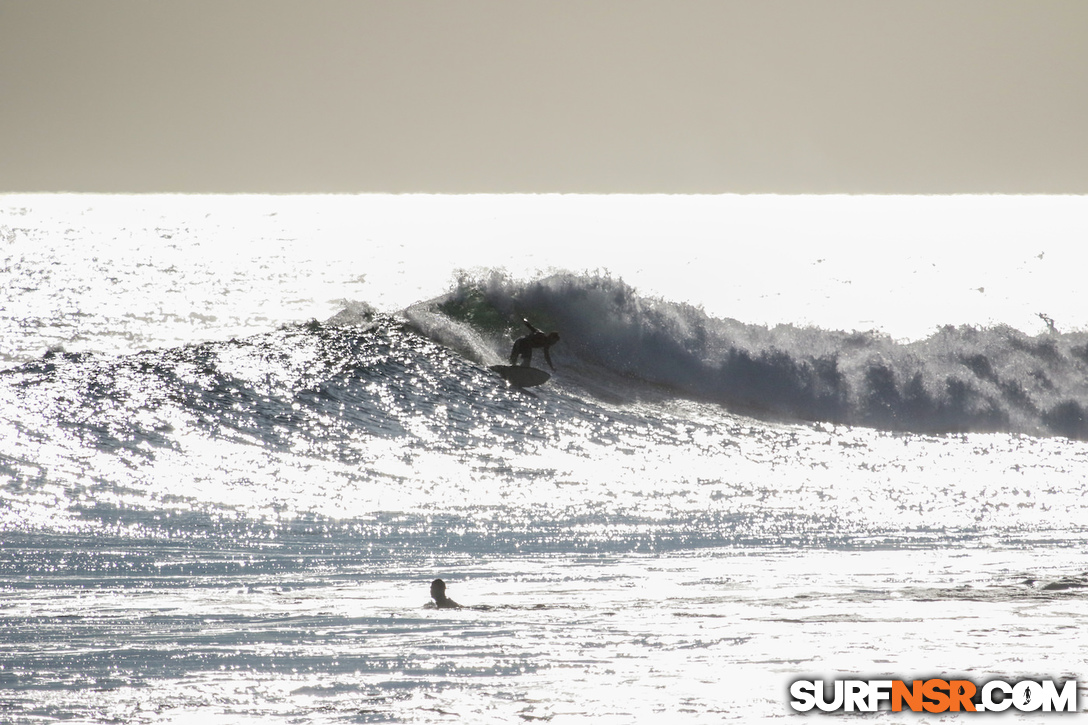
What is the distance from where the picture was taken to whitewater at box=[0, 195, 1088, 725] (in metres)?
7.86

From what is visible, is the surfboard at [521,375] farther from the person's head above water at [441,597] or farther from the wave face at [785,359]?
the person's head above water at [441,597]

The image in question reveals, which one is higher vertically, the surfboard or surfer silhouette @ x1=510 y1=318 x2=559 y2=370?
surfer silhouette @ x1=510 y1=318 x2=559 y2=370

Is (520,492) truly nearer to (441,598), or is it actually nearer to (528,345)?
(441,598)

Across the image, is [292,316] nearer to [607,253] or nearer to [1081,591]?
[1081,591]

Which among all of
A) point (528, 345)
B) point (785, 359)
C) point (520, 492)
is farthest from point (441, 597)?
point (785, 359)

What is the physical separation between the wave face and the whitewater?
92 mm

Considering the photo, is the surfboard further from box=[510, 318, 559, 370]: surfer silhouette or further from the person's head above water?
the person's head above water

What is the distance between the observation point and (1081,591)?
1048cm

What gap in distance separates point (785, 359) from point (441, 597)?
17.7m

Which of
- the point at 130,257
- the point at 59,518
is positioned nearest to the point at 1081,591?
the point at 59,518

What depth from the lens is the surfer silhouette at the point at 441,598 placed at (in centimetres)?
975

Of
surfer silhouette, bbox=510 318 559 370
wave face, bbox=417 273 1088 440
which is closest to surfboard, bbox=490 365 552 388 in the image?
surfer silhouette, bbox=510 318 559 370

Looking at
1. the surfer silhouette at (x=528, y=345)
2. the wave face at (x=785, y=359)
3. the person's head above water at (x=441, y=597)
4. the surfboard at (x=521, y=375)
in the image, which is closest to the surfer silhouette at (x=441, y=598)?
the person's head above water at (x=441, y=597)

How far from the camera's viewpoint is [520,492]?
1641 centimetres
